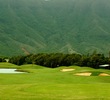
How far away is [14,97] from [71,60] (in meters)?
93.9

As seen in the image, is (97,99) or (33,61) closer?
(97,99)

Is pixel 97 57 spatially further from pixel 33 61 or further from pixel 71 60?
pixel 33 61

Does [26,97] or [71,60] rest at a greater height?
[71,60]

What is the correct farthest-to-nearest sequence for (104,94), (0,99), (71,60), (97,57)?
(71,60)
(97,57)
(104,94)
(0,99)

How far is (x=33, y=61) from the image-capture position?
127250mm

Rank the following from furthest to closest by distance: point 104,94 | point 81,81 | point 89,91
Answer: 1. point 81,81
2. point 89,91
3. point 104,94

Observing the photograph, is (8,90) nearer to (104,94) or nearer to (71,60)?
(104,94)

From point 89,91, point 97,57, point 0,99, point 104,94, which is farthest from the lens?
point 97,57

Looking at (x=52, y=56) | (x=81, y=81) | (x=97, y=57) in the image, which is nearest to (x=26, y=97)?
(x=81, y=81)

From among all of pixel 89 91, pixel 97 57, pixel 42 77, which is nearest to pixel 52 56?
pixel 97 57

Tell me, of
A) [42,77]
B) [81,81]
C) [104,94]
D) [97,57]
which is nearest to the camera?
[104,94]

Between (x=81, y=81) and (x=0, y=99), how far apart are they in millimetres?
22992

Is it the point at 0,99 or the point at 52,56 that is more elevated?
the point at 52,56

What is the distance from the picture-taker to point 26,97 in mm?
27219
